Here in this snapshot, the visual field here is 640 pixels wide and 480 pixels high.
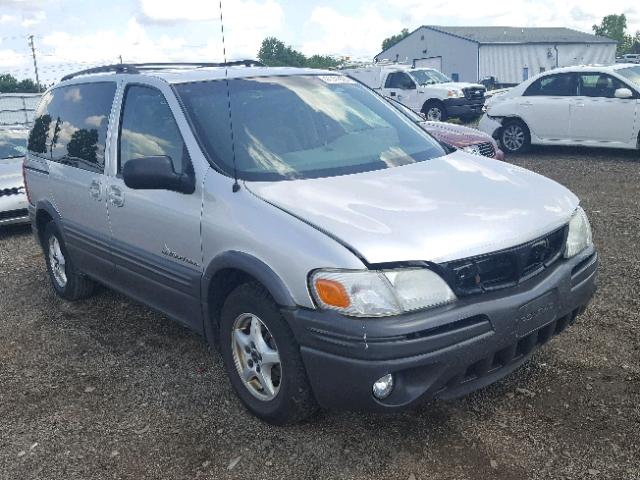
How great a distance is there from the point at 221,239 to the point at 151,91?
4.30ft

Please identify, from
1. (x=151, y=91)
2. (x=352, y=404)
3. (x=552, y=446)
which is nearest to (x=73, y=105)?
(x=151, y=91)

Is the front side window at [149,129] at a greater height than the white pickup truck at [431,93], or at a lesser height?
greater

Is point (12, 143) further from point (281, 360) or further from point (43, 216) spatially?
point (281, 360)

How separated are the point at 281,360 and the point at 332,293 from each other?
19.9 inches

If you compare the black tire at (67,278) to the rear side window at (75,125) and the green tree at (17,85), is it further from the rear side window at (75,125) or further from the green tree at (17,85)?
the green tree at (17,85)

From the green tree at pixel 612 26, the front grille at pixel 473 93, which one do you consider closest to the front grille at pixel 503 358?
the front grille at pixel 473 93

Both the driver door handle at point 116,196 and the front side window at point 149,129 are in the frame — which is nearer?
the front side window at point 149,129

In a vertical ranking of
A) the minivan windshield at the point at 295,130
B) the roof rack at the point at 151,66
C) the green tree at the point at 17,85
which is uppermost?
the roof rack at the point at 151,66

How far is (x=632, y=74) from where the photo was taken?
38.1 ft

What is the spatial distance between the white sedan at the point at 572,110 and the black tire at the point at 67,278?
9.38 m

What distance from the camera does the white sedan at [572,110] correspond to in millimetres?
11266

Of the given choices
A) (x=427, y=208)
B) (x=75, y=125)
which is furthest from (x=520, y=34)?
(x=427, y=208)

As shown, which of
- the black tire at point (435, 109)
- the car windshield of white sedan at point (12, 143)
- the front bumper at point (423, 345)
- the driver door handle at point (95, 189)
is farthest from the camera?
the black tire at point (435, 109)

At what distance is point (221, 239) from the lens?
131 inches
